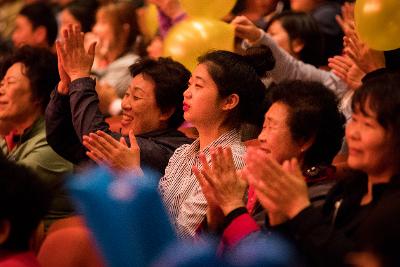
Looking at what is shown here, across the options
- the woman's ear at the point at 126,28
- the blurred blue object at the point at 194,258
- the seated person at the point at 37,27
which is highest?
the blurred blue object at the point at 194,258

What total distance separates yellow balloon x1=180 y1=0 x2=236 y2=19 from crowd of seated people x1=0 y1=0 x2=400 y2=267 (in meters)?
0.16

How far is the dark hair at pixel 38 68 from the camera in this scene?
3.24 metres

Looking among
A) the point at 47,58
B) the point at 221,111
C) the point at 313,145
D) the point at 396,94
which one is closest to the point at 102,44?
the point at 47,58

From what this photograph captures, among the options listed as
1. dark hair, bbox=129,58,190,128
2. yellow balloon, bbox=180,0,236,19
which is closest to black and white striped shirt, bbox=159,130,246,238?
dark hair, bbox=129,58,190,128

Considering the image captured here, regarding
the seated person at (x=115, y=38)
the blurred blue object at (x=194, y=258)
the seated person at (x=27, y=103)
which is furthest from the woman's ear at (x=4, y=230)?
the seated person at (x=115, y=38)

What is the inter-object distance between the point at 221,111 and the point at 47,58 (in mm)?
916

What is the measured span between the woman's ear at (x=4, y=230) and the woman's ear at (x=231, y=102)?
0.91 metres

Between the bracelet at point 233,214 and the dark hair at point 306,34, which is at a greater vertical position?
the bracelet at point 233,214

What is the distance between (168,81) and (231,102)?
0.35 meters

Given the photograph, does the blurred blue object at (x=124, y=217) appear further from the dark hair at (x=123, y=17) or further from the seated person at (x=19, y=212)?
the dark hair at (x=123, y=17)

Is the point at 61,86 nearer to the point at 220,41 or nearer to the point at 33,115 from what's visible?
the point at 33,115

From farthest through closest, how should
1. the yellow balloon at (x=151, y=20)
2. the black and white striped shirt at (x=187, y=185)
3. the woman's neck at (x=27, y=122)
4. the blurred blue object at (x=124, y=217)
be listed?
1. the yellow balloon at (x=151, y=20)
2. the woman's neck at (x=27, y=122)
3. the black and white striped shirt at (x=187, y=185)
4. the blurred blue object at (x=124, y=217)

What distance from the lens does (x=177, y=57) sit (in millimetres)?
3160

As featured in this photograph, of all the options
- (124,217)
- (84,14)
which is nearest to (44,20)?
(84,14)
